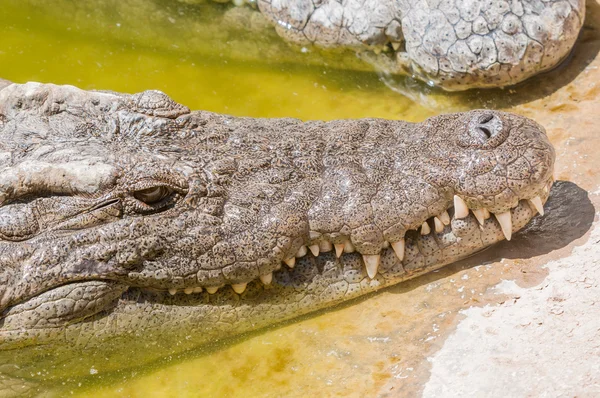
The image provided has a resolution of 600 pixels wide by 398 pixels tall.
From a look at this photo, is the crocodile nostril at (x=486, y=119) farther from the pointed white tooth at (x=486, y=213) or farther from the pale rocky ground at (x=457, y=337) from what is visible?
the pale rocky ground at (x=457, y=337)

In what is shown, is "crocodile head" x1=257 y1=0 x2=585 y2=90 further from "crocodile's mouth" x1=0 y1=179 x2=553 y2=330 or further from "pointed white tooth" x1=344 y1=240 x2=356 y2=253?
"pointed white tooth" x1=344 y1=240 x2=356 y2=253

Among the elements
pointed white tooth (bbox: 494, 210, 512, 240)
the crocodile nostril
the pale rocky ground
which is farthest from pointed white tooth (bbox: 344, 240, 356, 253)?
the crocodile nostril

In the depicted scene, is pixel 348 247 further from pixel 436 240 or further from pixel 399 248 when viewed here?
pixel 436 240

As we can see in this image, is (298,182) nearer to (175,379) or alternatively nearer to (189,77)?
(175,379)

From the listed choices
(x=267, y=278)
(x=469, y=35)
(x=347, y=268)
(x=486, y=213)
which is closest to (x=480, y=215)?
(x=486, y=213)

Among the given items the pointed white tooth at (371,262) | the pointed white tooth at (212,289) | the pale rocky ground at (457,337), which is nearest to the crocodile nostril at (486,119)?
the pale rocky ground at (457,337)

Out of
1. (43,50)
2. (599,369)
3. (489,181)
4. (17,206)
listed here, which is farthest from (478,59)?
(43,50)
